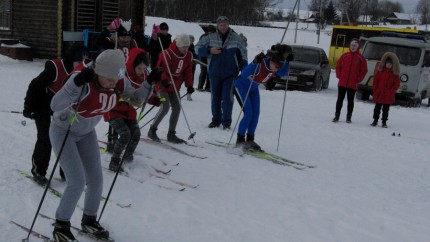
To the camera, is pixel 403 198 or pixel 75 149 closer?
pixel 75 149

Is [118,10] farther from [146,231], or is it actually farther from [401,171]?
[146,231]

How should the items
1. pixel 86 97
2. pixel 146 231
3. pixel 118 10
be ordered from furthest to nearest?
pixel 118 10 → pixel 146 231 → pixel 86 97

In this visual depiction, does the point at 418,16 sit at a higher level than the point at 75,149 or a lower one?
higher

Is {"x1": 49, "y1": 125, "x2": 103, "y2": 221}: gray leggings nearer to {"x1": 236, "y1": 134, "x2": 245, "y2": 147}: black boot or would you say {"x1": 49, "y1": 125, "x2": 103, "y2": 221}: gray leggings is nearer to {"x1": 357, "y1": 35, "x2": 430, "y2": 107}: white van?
{"x1": 236, "y1": 134, "x2": 245, "y2": 147}: black boot

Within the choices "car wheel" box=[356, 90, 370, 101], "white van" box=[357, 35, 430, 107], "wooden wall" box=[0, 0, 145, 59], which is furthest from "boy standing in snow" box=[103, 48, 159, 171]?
"wooden wall" box=[0, 0, 145, 59]

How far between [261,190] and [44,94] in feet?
8.58

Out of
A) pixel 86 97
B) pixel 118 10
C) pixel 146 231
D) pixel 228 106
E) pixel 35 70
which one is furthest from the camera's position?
pixel 118 10

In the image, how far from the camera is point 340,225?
498 cm

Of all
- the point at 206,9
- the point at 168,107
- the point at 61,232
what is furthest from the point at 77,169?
the point at 206,9

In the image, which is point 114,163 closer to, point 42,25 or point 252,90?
point 252,90

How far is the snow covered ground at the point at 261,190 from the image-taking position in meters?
4.64

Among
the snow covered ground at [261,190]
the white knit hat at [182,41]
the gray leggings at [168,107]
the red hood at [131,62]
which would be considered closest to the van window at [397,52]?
the snow covered ground at [261,190]

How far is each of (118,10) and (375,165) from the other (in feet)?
46.8

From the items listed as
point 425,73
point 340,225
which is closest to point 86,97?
point 340,225
